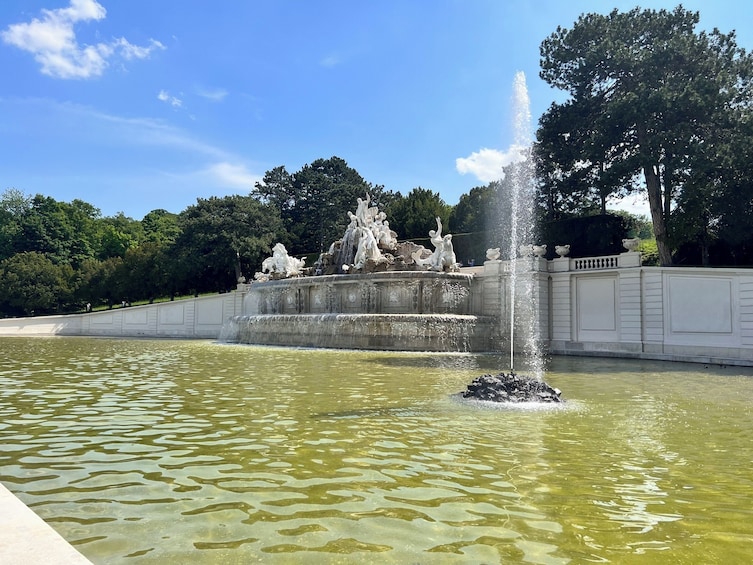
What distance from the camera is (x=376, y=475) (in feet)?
16.0

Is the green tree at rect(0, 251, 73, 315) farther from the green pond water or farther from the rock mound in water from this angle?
the rock mound in water

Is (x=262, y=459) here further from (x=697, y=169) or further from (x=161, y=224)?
(x=161, y=224)

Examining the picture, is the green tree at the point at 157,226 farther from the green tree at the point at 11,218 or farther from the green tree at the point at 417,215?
the green tree at the point at 417,215

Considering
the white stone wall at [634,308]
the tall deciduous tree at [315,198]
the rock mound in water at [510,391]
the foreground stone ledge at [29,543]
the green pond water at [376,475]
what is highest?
the tall deciduous tree at [315,198]

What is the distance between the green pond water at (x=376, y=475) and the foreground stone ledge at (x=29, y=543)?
1.30 feet

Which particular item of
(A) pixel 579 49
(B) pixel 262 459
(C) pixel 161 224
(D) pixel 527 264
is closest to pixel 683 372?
(D) pixel 527 264

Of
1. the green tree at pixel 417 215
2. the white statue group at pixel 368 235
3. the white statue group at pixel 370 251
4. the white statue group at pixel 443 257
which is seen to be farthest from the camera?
the green tree at pixel 417 215

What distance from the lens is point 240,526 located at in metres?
3.72

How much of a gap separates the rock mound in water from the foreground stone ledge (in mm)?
6597

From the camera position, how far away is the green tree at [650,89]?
21.6 meters

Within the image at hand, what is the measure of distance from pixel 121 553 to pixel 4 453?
3.11 m

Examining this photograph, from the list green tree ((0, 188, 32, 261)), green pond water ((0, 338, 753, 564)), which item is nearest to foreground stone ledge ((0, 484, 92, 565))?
green pond water ((0, 338, 753, 564))

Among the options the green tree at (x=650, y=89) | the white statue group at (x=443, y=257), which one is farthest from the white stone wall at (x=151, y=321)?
the green tree at (x=650, y=89)

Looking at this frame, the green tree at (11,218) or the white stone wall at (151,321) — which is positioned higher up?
the green tree at (11,218)
